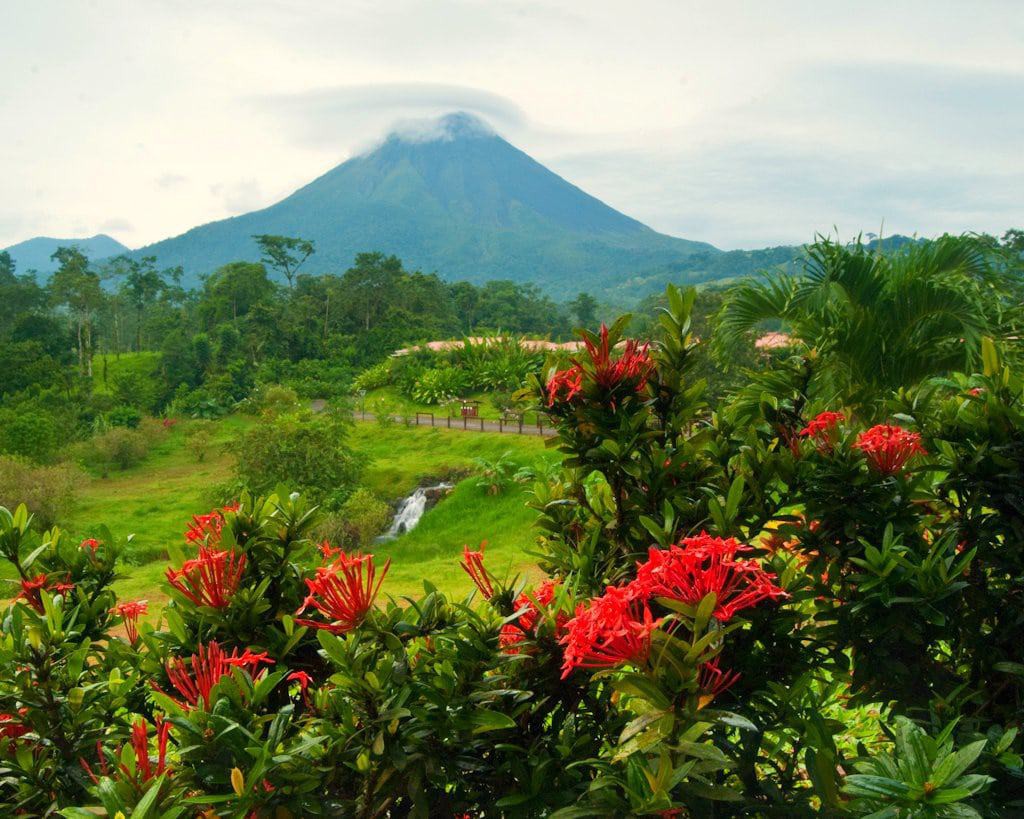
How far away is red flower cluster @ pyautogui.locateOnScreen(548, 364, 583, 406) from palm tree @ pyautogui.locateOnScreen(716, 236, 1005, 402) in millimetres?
2790

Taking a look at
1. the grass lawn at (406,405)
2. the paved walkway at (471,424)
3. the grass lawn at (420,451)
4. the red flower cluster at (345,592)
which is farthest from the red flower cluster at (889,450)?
the grass lawn at (406,405)

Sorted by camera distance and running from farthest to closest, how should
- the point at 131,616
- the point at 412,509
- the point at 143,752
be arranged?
the point at 412,509
the point at 131,616
the point at 143,752

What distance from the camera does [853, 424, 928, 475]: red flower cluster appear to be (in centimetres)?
166

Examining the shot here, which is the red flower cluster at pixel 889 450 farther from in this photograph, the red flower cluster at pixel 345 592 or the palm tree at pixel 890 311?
the palm tree at pixel 890 311

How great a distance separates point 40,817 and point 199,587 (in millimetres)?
→ 473

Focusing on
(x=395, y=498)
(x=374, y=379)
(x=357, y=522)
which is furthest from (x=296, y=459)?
(x=374, y=379)

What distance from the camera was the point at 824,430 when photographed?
5.74 ft

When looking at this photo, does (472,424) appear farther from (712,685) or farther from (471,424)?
(712,685)

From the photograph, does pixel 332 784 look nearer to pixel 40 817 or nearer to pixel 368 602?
pixel 368 602

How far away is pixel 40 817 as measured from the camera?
1.41m

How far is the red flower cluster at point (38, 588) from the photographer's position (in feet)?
5.94

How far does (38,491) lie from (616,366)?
54.3ft

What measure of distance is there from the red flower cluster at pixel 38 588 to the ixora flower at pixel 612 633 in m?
1.38

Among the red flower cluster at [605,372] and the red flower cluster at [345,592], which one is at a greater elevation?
the red flower cluster at [605,372]
